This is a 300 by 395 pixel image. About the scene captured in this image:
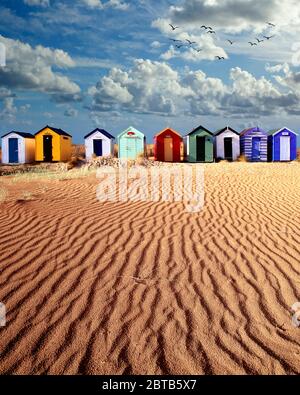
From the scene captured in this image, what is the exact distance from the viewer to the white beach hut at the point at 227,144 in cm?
2725

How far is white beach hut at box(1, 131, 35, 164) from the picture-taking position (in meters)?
27.1

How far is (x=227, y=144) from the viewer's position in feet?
89.7

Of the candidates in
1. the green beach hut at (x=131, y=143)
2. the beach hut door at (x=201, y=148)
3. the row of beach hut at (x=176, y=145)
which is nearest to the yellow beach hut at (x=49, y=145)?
the row of beach hut at (x=176, y=145)

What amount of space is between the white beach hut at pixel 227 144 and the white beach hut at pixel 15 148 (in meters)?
15.2

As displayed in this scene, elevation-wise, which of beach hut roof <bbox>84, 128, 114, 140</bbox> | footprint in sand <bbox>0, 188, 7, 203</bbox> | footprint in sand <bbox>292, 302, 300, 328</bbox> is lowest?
footprint in sand <bbox>292, 302, 300, 328</bbox>

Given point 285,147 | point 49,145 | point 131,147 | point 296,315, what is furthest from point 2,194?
point 285,147

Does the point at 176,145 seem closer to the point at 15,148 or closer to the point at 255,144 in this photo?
the point at 255,144

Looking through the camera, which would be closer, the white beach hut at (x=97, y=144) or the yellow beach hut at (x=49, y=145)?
the yellow beach hut at (x=49, y=145)

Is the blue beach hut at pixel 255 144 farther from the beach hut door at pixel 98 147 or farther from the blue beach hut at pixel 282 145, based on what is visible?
the beach hut door at pixel 98 147

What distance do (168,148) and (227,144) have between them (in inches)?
186

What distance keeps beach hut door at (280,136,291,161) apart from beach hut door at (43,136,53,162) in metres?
18.3

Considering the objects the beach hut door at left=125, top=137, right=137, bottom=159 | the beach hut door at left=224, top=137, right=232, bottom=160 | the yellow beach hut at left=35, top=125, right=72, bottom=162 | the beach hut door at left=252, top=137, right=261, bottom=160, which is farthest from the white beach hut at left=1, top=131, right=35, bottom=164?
the beach hut door at left=252, top=137, right=261, bottom=160

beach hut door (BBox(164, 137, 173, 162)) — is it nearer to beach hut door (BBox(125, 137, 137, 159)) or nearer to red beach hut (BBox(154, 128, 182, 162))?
red beach hut (BBox(154, 128, 182, 162))
